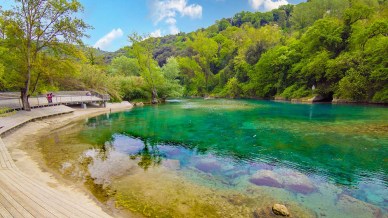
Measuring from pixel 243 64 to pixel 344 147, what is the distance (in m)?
54.0

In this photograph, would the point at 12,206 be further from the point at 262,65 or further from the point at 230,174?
the point at 262,65

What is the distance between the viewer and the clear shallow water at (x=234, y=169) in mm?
7422

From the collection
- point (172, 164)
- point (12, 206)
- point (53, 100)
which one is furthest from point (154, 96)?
point (12, 206)

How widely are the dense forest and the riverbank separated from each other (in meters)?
4.99

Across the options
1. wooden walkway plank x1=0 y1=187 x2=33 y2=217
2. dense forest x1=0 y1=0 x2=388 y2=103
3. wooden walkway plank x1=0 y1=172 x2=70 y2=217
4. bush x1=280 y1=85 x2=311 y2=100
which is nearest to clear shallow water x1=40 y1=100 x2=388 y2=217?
wooden walkway plank x1=0 y1=172 x2=70 y2=217

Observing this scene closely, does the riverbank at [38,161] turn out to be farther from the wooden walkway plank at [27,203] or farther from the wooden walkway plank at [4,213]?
the wooden walkway plank at [4,213]

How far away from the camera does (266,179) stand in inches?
371

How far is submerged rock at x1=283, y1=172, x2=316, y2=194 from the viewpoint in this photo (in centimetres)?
850

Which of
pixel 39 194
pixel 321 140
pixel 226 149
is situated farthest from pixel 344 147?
pixel 39 194

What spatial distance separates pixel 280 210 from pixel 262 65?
5417 cm

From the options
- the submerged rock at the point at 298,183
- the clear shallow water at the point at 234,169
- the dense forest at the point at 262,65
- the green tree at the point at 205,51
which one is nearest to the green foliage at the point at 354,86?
the dense forest at the point at 262,65

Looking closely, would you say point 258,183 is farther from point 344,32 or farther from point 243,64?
point 243,64

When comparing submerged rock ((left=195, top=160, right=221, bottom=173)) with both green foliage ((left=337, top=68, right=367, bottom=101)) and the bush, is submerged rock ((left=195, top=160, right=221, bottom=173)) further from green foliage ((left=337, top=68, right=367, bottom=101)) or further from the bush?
the bush

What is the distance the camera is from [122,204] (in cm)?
740
